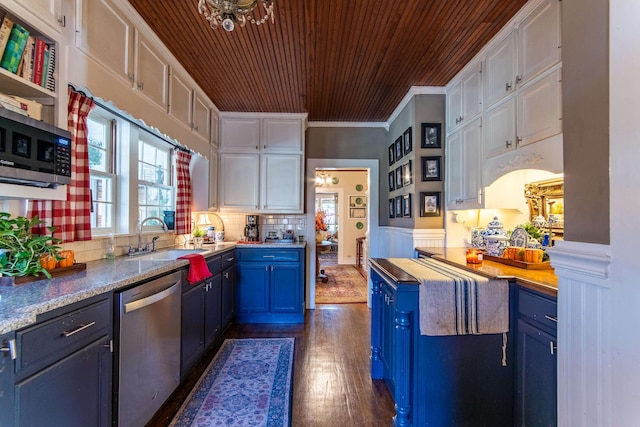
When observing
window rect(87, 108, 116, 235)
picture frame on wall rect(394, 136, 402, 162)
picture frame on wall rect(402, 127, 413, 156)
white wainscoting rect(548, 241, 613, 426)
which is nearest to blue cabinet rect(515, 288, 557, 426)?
white wainscoting rect(548, 241, 613, 426)

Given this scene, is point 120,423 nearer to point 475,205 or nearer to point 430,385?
point 430,385

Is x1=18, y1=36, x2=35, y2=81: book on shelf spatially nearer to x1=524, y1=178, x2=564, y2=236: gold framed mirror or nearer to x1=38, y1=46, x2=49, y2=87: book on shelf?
x1=38, y1=46, x2=49, y2=87: book on shelf

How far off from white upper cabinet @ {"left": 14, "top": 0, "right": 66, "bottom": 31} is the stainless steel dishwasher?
1.31 meters

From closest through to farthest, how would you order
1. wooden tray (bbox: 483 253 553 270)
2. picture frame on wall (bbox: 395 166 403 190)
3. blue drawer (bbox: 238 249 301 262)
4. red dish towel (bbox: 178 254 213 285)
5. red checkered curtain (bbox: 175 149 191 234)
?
wooden tray (bbox: 483 253 553 270)
red dish towel (bbox: 178 254 213 285)
red checkered curtain (bbox: 175 149 191 234)
blue drawer (bbox: 238 249 301 262)
picture frame on wall (bbox: 395 166 403 190)

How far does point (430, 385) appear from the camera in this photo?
1584 mm

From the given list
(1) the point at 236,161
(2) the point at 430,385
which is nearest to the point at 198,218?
(1) the point at 236,161

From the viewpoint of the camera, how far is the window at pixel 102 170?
2.10 metres

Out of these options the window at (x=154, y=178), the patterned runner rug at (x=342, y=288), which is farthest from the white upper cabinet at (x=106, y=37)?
the patterned runner rug at (x=342, y=288)

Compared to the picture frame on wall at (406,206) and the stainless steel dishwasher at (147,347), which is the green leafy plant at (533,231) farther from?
the stainless steel dishwasher at (147,347)

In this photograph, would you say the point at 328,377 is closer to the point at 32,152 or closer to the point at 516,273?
the point at 516,273

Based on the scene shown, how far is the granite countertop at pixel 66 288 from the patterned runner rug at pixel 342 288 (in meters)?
2.99

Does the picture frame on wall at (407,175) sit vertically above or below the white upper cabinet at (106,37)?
below

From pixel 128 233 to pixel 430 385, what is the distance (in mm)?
2459

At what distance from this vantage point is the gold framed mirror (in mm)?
1980
